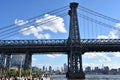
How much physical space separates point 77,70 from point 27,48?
912 inches

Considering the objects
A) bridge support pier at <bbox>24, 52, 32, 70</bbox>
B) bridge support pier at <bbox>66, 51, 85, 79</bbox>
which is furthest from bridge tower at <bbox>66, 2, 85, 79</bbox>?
bridge support pier at <bbox>24, 52, 32, 70</bbox>

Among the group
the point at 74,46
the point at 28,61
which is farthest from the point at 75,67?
the point at 28,61

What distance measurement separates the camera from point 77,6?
121938 mm

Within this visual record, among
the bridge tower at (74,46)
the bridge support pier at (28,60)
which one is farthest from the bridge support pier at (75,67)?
the bridge support pier at (28,60)

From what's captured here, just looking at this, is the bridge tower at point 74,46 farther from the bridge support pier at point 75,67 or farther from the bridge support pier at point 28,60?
the bridge support pier at point 28,60

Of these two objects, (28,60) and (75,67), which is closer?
(75,67)

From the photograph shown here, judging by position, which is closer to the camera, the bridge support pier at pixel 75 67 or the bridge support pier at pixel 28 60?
the bridge support pier at pixel 75 67

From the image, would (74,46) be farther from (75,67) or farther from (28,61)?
(28,61)

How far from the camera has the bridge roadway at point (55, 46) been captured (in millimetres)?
124469

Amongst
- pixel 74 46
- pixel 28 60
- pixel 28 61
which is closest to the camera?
pixel 74 46

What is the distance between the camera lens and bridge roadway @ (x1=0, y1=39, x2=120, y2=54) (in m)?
124

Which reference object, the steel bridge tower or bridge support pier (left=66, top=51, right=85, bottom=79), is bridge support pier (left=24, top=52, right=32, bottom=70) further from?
bridge support pier (left=66, top=51, right=85, bottom=79)

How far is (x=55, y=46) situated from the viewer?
12900 cm

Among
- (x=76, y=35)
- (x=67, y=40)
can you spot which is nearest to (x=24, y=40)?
(x=67, y=40)
